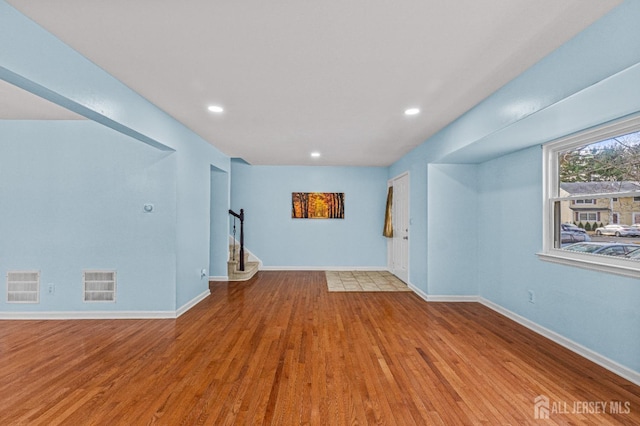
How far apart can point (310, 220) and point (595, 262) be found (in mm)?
5487

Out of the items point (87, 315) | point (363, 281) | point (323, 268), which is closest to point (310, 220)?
point (323, 268)

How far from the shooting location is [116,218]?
13.2 ft

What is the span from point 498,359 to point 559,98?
91.6 inches

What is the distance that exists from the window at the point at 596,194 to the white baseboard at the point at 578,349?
79 cm

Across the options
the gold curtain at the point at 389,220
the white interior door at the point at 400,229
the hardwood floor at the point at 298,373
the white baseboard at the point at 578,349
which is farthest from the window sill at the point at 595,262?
the gold curtain at the point at 389,220

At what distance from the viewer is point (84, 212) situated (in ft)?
13.1

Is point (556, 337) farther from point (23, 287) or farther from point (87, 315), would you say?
point (23, 287)

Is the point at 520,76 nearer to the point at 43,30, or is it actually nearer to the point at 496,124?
the point at 496,124

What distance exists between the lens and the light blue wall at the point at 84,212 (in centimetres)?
392

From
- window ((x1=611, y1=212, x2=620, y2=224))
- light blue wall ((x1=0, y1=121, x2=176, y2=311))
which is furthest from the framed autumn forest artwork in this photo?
window ((x1=611, y1=212, x2=620, y2=224))

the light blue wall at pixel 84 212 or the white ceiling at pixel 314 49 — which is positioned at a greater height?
the white ceiling at pixel 314 49

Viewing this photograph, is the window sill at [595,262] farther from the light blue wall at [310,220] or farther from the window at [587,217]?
the light blue wall at [310,220]

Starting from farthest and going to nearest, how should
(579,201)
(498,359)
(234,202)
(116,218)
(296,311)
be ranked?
(234,202) → (296,311) → (116,218) → (579,201) → (498,359)

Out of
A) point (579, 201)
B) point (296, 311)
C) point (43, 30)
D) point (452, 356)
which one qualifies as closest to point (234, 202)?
point (296, 311)
